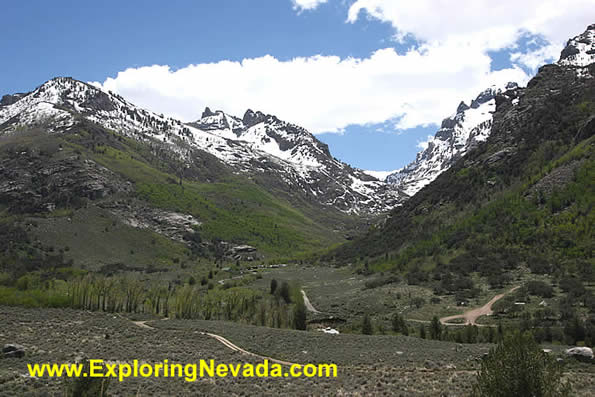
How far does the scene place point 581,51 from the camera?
163875 mm

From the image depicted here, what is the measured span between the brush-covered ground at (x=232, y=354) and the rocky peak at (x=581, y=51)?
485ft

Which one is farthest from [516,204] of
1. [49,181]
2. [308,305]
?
[49,181]

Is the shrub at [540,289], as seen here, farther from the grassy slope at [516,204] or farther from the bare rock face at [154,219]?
the bare rock face at [154,219]

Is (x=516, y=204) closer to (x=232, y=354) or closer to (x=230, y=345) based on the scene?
(x=230, y=345)

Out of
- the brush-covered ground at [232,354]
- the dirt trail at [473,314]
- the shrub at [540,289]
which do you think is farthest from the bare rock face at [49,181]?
the shrub at [540,289]

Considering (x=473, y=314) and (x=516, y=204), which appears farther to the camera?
(x=516, y=204)

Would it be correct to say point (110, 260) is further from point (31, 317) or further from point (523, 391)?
point (523, 391)

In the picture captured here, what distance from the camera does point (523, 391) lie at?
1884 centimetres

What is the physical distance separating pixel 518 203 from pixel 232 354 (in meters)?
82.4

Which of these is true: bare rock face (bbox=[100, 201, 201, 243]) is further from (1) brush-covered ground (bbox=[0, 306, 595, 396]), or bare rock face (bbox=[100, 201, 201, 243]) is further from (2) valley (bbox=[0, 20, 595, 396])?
(1) brush-covered ground (bbox=[0, 306, 595, 396])

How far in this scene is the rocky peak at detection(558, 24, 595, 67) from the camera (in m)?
153

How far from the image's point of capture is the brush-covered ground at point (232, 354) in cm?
2805

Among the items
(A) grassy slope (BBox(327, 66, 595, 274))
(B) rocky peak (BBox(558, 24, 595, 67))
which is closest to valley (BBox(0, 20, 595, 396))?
(A) grassy slope (BBox(327, 66, 595, 274))

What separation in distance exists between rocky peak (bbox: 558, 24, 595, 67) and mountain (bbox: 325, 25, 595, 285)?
0.41 meters
